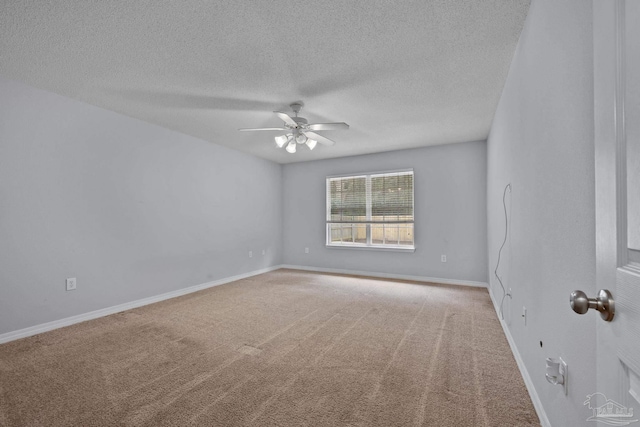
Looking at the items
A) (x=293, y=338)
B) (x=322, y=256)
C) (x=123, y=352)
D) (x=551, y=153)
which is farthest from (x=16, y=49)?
(x=322, y=256)

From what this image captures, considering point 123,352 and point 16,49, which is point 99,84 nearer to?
point 16,49

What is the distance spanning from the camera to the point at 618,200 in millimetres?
561

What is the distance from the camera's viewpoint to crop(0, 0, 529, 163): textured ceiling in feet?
5.96

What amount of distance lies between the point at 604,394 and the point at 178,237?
4.51 meters

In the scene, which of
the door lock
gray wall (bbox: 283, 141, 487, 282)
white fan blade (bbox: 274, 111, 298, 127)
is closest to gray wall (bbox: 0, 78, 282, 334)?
gray wall (bbox: 283, 141, 487, 282)

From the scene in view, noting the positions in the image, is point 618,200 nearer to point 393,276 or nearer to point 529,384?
point 529,384

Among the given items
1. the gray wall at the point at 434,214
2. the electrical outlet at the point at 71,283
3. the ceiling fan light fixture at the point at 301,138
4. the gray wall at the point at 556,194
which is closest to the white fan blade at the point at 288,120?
the ceiling fan light fixture at the point at 301,138

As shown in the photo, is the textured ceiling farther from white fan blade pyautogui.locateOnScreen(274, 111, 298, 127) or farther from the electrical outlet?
the electrical outlet

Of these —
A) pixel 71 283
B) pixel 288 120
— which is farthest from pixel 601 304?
pixel 71 283

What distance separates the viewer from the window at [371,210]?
5.27 meters

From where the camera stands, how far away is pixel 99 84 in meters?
2.75

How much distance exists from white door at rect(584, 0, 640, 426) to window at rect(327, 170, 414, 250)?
4.68m

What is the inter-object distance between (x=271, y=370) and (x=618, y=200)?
214cm

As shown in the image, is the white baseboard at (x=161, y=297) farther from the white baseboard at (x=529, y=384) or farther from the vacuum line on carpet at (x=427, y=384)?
the white baseboard at (x=529, y=384)
